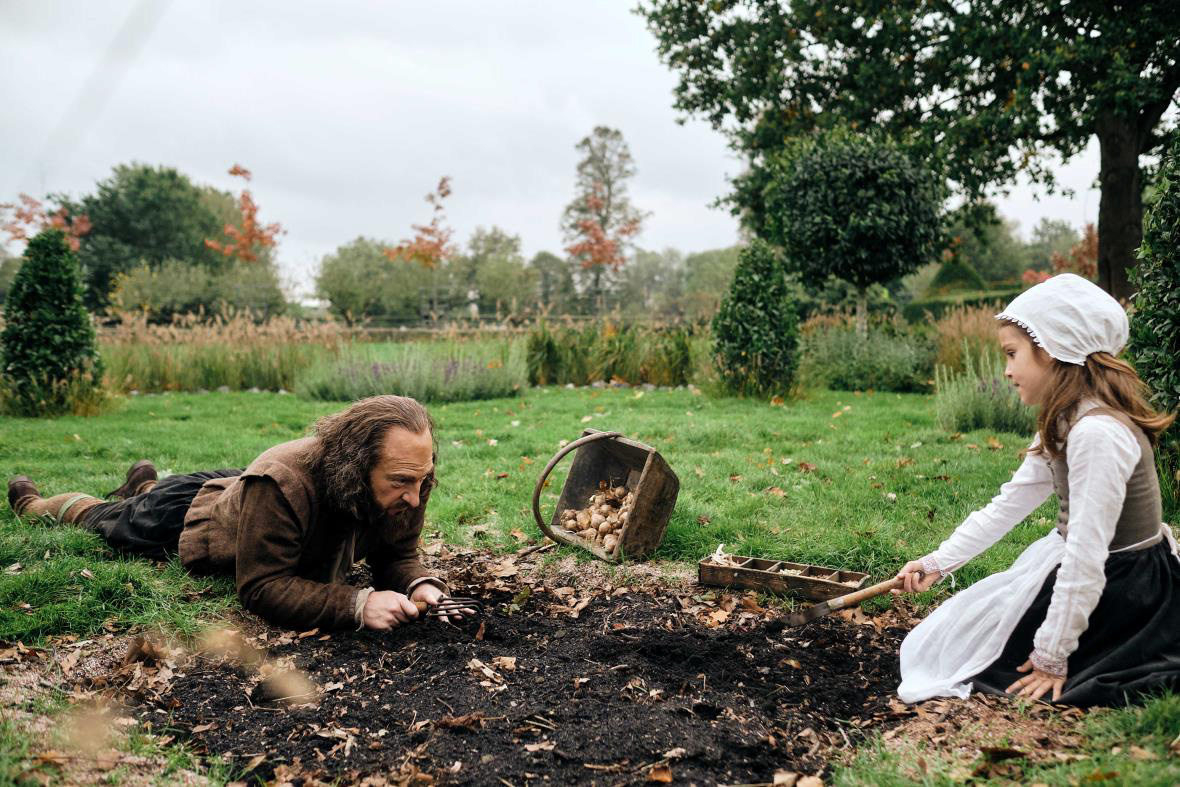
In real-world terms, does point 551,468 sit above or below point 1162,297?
below

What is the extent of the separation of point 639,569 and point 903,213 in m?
10.9

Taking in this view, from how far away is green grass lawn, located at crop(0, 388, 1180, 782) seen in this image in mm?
3695

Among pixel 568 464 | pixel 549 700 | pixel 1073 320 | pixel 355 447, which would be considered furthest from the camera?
pixel 568 464

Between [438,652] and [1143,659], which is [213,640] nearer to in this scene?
[438,652]

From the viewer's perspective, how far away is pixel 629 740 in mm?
2557

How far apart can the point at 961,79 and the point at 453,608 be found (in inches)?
641

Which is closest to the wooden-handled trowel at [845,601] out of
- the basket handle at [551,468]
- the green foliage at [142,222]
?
the basket handle at [551,468]

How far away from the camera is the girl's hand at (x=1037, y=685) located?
2553 mm

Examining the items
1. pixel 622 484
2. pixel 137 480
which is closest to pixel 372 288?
pixel 137 480

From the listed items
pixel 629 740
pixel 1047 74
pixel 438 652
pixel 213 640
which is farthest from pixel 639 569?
pixel 1047 74

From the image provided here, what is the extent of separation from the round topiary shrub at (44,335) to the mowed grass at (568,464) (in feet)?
2.35

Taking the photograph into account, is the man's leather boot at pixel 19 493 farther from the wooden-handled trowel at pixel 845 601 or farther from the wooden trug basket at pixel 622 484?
the wooden-handled trowel at pixel 845 601

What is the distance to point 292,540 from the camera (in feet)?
10.7

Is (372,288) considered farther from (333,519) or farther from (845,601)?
(845,601)
